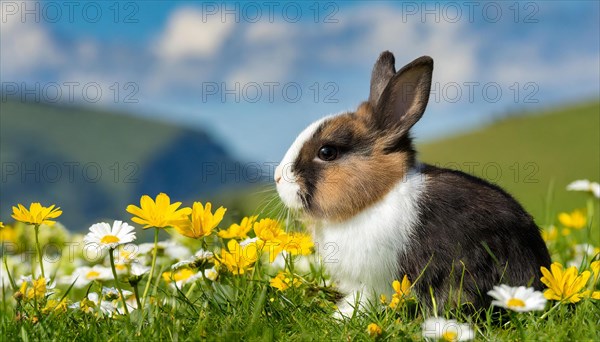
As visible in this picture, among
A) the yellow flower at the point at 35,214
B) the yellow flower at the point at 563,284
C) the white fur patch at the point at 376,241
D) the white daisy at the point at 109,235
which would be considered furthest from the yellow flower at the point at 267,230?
the yellow flower at the point at 563,284

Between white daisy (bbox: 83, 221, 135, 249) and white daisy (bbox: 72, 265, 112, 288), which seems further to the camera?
white daisy (bbox: 72, 265, 112, 288)

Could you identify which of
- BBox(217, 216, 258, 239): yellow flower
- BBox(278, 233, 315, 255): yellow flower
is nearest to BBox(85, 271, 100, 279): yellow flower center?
BBox(217, 216, 258, 239): yellow flower

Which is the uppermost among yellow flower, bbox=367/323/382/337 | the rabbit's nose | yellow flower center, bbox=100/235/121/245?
the rabbit's nose

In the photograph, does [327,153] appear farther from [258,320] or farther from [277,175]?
[258,320]

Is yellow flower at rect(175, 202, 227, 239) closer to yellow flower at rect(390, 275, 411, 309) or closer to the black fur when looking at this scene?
yellow flower at rect(390, 275, 411, 309)

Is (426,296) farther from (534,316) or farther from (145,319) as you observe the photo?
(145,319)

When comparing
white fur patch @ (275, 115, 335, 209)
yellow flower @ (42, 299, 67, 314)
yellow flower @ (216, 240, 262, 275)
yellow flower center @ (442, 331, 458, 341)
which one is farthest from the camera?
white fur patch @ (275, 115, 335, 209)

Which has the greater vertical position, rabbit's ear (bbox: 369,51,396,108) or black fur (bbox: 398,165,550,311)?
rabbit's ear (bbox: 369,51,396,108)
